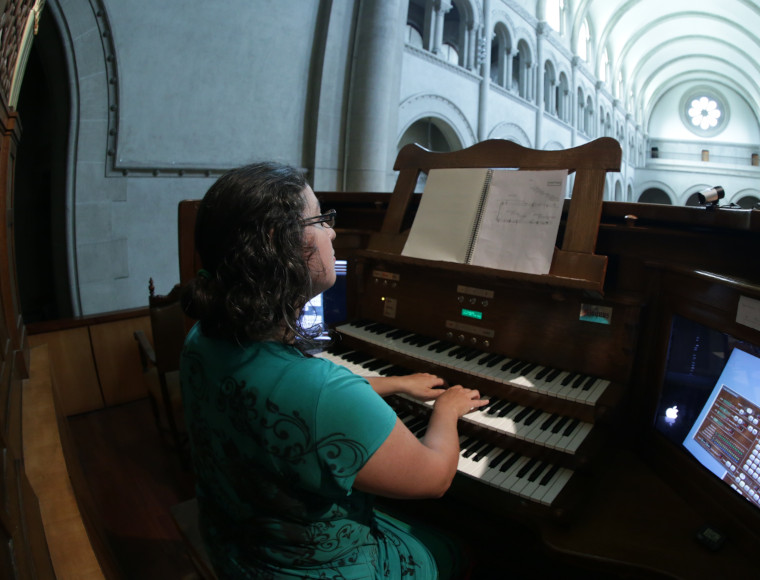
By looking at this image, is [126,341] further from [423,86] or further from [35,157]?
[423,86]

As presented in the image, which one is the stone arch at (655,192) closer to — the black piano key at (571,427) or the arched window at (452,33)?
the arched window at (452,33)

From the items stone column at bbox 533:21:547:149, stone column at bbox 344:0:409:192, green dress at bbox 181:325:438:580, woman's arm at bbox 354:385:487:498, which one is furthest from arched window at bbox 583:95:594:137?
green dress at bbox 181:325:438:580

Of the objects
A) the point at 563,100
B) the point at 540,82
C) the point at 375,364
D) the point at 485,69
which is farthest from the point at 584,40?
the point at 375,364

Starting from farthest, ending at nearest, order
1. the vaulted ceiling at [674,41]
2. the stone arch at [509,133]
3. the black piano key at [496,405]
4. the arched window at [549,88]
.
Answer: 1. the arched window at [549,88]
2. the stone arch at [509,133]
3. the vaulted ceiling at [674,41]
4. the black piano key at [496,405]

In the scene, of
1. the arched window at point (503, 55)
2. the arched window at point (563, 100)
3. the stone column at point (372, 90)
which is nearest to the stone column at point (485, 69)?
the arched window at point (503, 55)

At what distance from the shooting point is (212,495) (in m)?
0.99

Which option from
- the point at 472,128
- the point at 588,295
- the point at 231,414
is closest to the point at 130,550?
the point at 231,414

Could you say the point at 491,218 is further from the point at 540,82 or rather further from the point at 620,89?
the point at 620,89

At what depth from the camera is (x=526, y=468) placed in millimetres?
1396

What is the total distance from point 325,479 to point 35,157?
517 cm

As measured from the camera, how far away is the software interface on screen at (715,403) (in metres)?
1.21

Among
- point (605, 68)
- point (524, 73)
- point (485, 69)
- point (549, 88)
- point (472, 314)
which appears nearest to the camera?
point (472, 314)

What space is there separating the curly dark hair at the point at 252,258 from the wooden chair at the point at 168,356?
1.94 metres

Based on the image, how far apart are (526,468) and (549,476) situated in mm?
70
